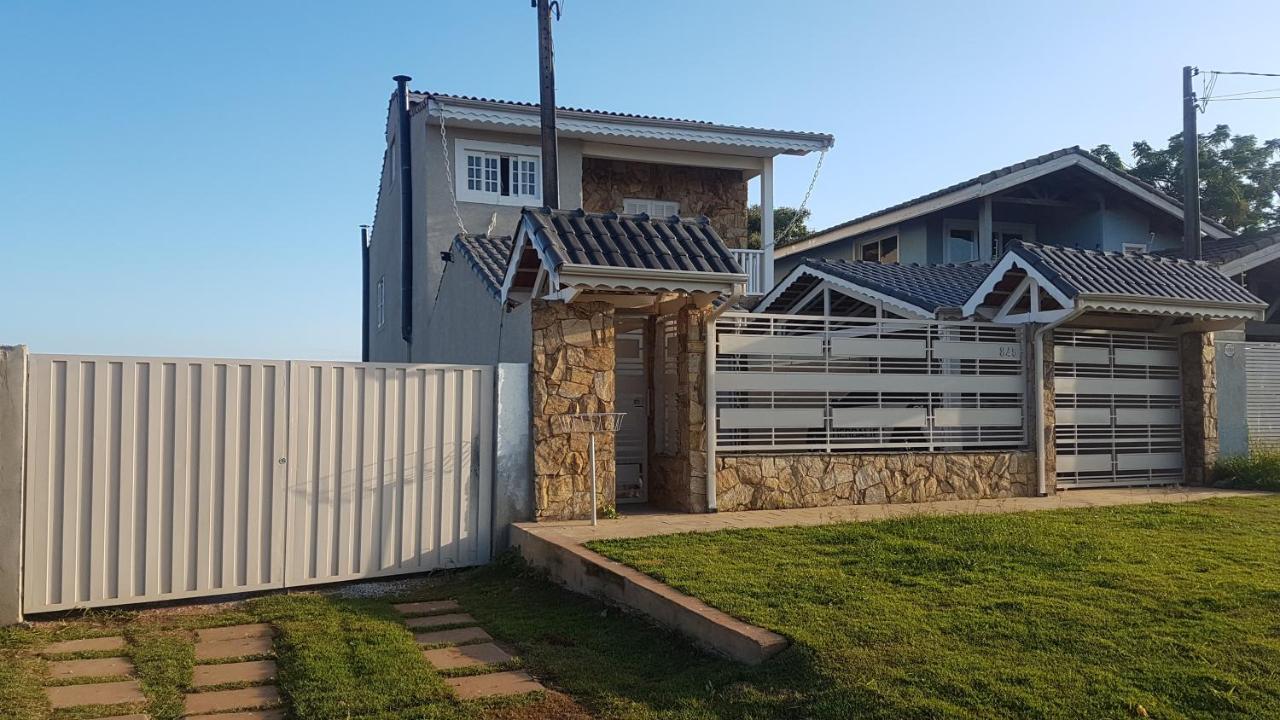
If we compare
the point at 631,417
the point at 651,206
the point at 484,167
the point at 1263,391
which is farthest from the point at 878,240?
the point at 631,417

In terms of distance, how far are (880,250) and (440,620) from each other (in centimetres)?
1831

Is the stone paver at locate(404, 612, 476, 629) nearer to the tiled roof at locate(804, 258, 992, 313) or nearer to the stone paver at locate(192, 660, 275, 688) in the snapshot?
the stone paver at locate(192, 660, 275, 688)

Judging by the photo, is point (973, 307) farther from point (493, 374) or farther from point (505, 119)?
point (505, 119)

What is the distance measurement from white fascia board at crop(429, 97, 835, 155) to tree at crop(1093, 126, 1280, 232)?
707 inches

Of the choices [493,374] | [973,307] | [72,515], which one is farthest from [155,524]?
[973,307]

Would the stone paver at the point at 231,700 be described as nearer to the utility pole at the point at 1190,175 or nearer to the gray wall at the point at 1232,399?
the gray wall at the point at 1232,399

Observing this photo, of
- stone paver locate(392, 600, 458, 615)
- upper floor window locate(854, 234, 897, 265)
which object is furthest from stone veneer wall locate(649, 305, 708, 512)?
upper floor window locate(854, 234, 897, 265)

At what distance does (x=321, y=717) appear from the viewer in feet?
15.5

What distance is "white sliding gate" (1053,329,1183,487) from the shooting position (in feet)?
38.6

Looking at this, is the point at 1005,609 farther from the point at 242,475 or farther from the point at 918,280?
the point at 918,280

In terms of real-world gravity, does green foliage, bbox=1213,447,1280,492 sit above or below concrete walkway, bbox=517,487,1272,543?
above

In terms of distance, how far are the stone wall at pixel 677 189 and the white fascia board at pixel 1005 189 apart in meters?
3.35

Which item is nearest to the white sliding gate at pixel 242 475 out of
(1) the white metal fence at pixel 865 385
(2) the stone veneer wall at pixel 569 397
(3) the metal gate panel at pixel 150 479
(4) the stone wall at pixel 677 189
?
(3) the metal gate panel at pixel 150 479

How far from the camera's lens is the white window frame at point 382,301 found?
881 inches
